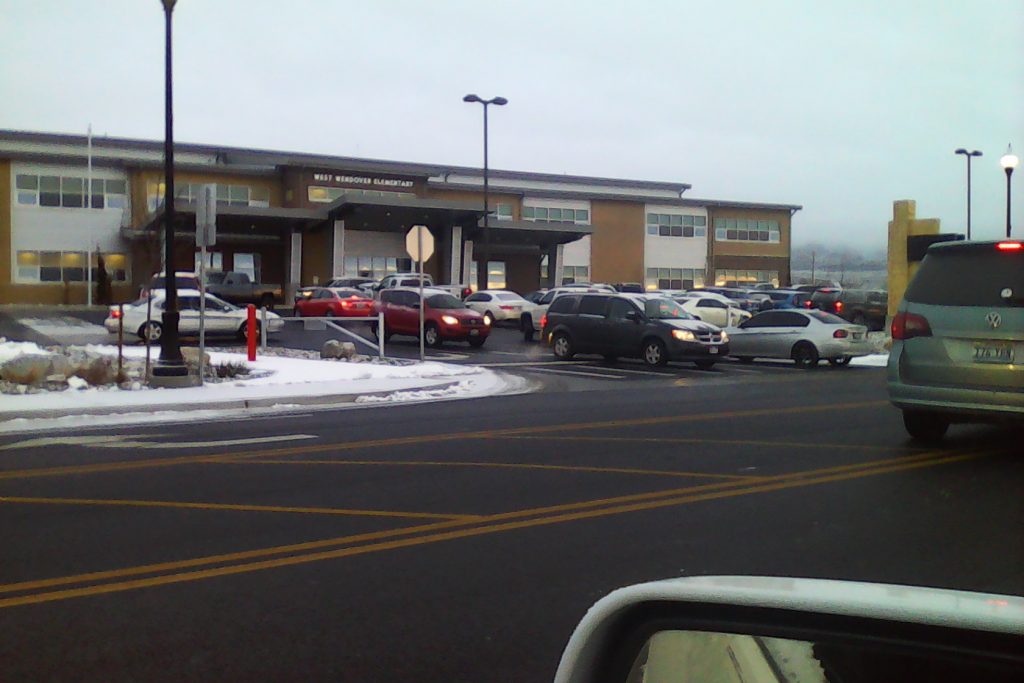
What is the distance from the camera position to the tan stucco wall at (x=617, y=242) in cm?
6719

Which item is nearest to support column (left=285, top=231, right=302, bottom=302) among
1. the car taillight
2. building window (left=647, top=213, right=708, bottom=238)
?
building window (left=647, top=213, right=708, bottom=238)

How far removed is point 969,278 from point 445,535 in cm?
597

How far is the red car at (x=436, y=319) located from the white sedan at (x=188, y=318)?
351 cm

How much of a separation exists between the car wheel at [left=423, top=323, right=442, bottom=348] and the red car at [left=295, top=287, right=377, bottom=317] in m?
6.26

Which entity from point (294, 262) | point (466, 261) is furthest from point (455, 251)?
point (294, 262)

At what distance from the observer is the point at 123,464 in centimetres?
979

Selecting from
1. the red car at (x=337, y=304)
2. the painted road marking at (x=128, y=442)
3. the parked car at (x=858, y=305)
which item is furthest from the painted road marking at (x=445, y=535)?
the parked car at (x=858, y=305)

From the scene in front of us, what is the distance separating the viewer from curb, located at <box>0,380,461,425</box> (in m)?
14.1

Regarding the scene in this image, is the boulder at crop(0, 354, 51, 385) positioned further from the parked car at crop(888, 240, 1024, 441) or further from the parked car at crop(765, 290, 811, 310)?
the parked car at crop(765, 290, 811, 310)

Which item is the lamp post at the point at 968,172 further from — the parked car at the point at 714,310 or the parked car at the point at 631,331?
the parked car at the point at 631,331

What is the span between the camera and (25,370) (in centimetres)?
1631

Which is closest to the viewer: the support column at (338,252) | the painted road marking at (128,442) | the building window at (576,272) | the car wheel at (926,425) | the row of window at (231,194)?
the car wheel at (926,425)

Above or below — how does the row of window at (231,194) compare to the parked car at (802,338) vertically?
above

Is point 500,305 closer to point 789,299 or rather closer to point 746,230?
point 789,299
